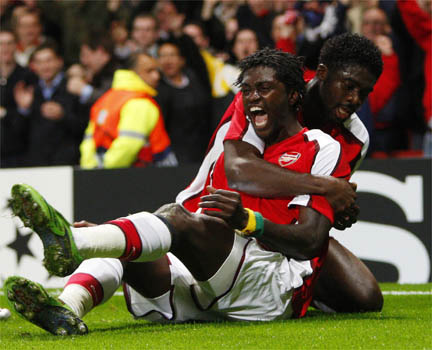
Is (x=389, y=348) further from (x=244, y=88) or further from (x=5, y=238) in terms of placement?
(x=5, y=238)

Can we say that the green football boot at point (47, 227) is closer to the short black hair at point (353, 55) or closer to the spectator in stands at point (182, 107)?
the short black hair at point (353, 55)

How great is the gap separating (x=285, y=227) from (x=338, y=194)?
377 millimetres

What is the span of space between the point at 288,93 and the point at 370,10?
4034 mm

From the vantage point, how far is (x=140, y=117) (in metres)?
7.61

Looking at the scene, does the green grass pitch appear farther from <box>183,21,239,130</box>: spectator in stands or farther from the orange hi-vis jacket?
<box>183,21,239,130</box>: spectator in stands

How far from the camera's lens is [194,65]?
897 cm

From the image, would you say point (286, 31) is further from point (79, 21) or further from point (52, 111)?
point (79, 21)

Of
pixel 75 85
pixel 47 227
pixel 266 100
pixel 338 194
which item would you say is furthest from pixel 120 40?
pixel 47 227

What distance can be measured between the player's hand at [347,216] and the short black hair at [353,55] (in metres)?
0.82

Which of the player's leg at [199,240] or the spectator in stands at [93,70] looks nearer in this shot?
the player's leg at [199,240]

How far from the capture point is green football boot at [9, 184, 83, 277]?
352 cm

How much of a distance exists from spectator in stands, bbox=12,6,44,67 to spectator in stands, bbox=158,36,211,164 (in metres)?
2.35

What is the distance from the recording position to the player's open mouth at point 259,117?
174 inches

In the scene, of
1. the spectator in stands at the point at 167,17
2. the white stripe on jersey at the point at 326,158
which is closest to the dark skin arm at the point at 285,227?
the white stripe on jersey at the point at 326,158
